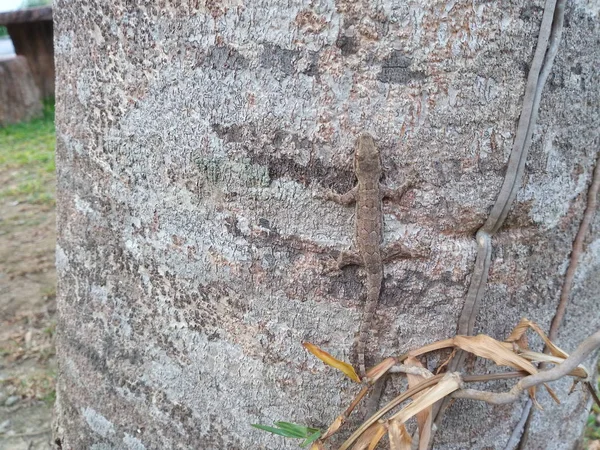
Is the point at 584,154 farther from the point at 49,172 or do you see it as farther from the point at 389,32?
the point at 49,172

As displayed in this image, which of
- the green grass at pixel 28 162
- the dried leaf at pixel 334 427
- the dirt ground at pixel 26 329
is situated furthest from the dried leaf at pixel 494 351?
the green grass at pixel 28 162

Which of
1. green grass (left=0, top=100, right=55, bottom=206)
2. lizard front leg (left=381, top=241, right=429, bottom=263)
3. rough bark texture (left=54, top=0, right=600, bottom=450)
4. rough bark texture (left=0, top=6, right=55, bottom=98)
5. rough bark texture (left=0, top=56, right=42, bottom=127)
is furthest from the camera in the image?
rough bark texture (left=0, top=6, right=55, bottom=98)

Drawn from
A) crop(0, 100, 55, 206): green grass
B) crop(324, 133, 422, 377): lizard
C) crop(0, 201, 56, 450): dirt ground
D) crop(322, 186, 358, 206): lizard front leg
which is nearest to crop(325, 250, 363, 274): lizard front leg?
crop(324, 133, 422, 377): lizard

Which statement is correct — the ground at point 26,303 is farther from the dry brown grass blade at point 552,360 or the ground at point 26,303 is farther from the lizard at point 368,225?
the dry brown grass blade at point 552,360

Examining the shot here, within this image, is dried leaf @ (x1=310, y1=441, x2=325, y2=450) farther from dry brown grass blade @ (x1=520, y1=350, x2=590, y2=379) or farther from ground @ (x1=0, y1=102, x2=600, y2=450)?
ground @ (x1=0, y1=102, x2=600, y2=450)

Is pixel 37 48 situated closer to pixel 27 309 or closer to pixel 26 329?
pixel 27 309

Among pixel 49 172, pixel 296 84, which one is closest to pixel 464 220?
pixel 296 84
